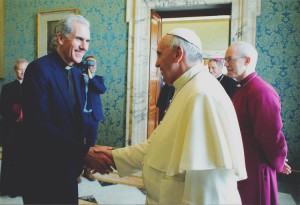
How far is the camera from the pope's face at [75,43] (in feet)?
6.01

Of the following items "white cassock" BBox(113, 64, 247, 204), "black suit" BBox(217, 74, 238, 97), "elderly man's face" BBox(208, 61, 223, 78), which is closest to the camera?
"white cassock" BBox(113, 64, 247, 204)

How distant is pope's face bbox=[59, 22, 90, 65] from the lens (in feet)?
6.01

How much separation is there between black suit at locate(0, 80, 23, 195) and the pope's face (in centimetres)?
198

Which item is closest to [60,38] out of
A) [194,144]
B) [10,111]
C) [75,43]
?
[75,43]

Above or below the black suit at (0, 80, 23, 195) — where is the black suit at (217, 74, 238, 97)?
above

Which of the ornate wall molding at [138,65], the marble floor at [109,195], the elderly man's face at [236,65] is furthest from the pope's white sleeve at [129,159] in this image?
the ornate wall molding at [138,65]

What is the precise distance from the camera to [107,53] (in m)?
5.33

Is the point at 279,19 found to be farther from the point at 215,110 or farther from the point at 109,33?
the point at 215,110

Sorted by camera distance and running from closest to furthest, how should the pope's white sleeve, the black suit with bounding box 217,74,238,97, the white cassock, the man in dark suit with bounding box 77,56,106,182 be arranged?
1. the white cassock
2. the pope's white sleeve
3. the man in dark suit with bounding box 77,56,106,182
4. the black suit with bounding box 217,74,238,97

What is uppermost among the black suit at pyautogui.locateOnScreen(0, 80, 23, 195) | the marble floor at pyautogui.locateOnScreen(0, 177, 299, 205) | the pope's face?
the pope's face

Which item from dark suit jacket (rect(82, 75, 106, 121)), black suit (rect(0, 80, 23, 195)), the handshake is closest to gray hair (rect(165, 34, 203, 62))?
the handshake

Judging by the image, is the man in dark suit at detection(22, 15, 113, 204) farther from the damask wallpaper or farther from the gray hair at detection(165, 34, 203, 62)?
the damask wallpaper

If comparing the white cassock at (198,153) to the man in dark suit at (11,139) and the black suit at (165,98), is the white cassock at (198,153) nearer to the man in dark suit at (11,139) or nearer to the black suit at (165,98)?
the man in dark suit at (11,139)

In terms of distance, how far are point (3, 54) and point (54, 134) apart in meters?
5.43
